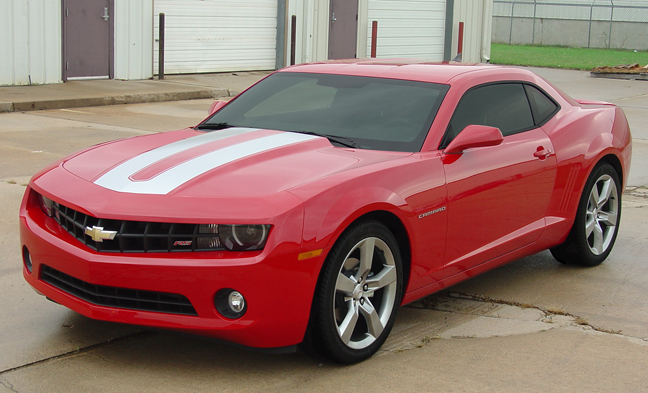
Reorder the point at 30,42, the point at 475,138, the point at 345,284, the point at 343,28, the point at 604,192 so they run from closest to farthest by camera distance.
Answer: the point at 345,284
the point at 475,138
the point at 604,192
the point at 30,42
the point at 343,28

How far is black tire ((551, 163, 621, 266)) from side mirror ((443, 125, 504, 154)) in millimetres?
1445

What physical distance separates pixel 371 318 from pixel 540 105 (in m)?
2.27

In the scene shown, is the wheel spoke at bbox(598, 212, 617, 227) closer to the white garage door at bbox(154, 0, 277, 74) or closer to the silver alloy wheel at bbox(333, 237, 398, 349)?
the silver alloy wheel at bbox(333, 237, 398, 349)

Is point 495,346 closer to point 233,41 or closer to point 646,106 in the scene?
point 646,106

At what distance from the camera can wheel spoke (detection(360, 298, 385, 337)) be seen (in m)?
3.92

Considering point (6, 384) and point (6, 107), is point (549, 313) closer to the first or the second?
point (6, 384)

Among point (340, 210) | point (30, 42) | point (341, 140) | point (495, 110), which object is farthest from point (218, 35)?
point (340, 210)

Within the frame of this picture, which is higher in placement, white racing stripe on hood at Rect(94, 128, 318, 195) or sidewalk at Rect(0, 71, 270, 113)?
white racing stripe on hood at Rect(94, 128, 318, 195)

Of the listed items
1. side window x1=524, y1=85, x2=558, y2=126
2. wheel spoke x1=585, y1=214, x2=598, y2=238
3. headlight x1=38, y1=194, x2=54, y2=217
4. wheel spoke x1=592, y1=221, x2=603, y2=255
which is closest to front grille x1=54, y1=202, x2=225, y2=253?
headlight x1=38, y1=194, x2=54, y2=217

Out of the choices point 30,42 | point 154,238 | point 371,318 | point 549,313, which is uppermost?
point 30,42

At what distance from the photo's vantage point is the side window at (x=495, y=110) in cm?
477

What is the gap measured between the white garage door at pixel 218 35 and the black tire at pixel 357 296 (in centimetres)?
1476

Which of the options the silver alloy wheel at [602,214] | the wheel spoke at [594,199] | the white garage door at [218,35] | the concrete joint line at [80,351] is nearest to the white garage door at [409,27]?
the white garage door at [218,35]

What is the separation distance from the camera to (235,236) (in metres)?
3.47
